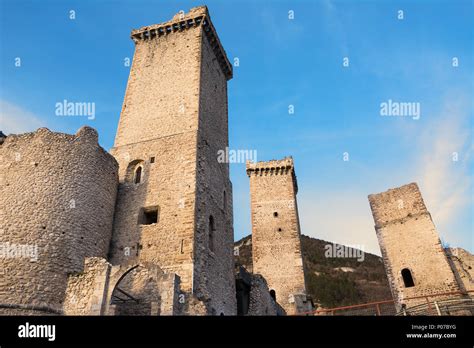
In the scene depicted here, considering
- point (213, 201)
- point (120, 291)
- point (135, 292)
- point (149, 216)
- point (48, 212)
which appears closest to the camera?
point (120, 291)

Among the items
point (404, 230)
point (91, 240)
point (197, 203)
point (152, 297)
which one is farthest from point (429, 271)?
point (91, 240)

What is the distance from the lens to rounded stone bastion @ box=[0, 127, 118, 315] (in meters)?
9.83

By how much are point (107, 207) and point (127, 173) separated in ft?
6.08

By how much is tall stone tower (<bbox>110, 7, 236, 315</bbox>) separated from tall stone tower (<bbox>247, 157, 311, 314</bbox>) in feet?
36.5

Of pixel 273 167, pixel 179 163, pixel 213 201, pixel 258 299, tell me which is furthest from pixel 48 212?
pixel 273 167

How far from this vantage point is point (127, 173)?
14125 millimetres

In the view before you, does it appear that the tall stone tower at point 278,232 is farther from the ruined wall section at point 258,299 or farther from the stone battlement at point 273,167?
the ruined wall section at point 258,299

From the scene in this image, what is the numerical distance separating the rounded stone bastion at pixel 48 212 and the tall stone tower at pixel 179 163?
1179mm

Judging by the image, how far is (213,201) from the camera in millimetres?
13859

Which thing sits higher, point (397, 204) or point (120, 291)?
point (397, 204)

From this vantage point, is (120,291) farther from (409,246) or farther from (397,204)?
(397,204)

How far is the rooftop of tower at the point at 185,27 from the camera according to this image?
57.0 ft

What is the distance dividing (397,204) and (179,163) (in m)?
13.6
